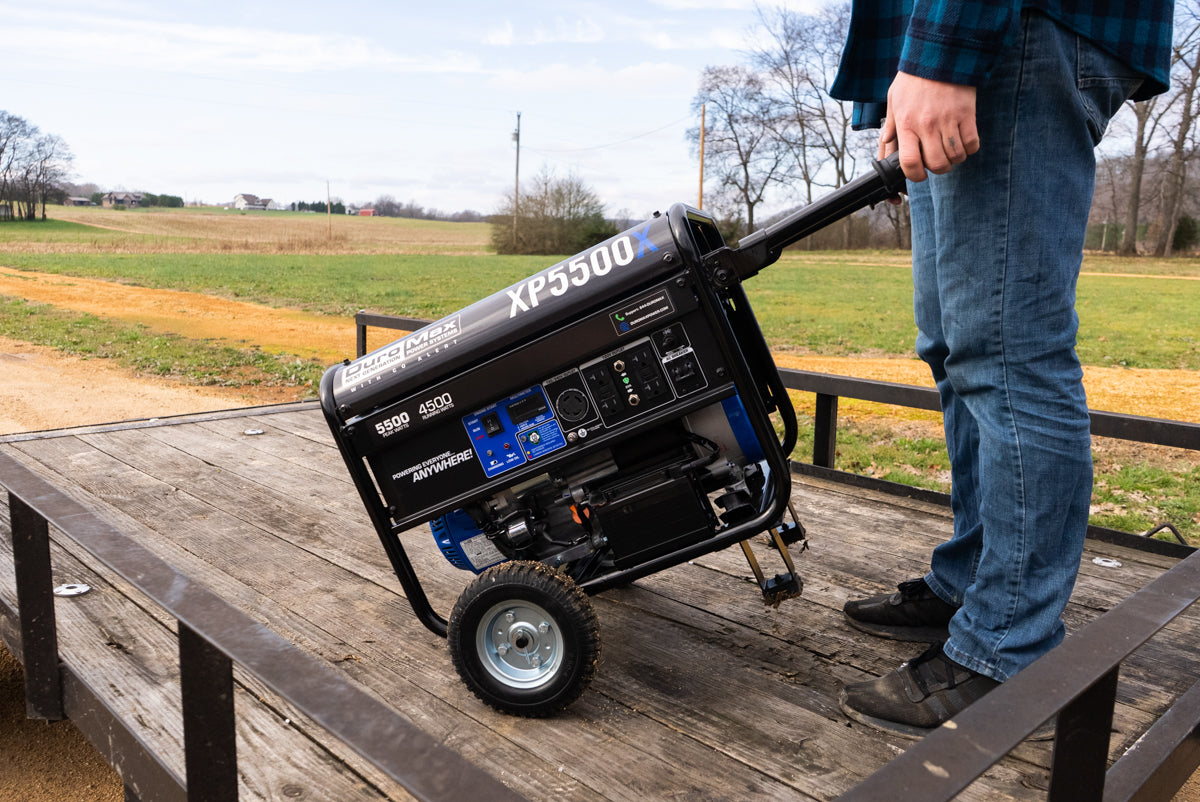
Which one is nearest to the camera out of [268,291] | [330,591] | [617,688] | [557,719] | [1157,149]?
[557,719]

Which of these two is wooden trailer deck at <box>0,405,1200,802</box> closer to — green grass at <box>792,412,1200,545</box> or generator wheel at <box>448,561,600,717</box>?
generator wheel at <box>448,561,600,717</box>

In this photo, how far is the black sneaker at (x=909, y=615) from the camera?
6.50ft

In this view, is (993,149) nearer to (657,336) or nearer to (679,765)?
(657,336)

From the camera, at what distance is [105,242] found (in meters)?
38.4

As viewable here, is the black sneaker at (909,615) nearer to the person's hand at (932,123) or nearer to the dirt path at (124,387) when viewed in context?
the dirt path at (124,387)

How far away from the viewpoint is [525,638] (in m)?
1.72

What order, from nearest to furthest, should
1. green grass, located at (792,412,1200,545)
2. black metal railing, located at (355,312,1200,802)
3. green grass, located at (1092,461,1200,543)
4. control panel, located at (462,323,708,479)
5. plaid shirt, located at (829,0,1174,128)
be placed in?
black metal railing, located at (355,312,1200,802), plaid shirt, located at (829,0,1174,128), control panel, located at (462,323,708,479), green grass, located at (1092,461,1200,543), green grass, located at (792,412,1200,545)

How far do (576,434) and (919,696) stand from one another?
767 millimetres

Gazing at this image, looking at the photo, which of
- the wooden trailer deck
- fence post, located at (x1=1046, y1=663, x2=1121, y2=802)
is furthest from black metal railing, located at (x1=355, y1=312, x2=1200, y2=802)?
the wooden trailer deck

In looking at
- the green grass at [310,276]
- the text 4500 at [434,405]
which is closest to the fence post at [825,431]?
the text 4500 at [434,405]

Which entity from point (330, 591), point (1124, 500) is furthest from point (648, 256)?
point (1124, 500)

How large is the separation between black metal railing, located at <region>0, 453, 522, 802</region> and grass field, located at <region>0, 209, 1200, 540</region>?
4301 millimetres

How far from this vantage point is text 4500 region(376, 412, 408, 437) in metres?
1.76

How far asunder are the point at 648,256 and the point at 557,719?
0.86m
